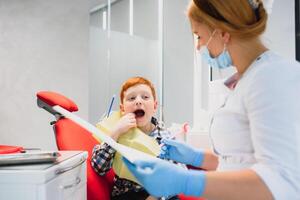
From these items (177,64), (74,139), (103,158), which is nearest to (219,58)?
(103,158)

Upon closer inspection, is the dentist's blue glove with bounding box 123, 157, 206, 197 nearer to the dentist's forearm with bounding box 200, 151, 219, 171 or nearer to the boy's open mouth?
the dentist's forearm with bounding box 200, 151, 219, 171

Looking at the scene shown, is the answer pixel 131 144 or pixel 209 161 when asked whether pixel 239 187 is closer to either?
pixel 209 161

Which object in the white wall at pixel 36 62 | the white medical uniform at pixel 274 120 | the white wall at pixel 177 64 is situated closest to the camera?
the white medical uniform at pixel 274 120

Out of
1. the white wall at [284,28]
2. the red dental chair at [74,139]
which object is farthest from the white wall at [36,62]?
the white wall at [284,28]

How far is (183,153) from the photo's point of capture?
47.9 inches

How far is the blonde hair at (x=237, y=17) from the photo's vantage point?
2.83 ft

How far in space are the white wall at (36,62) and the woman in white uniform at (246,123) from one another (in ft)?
7.96

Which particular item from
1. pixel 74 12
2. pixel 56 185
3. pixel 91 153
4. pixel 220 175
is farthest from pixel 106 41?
pixel 220 175

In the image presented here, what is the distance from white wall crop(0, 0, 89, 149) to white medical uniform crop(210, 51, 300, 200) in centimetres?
256

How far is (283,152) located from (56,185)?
2.11 feet

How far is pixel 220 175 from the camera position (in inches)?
30.8

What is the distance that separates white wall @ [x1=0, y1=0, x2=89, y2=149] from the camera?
316cm

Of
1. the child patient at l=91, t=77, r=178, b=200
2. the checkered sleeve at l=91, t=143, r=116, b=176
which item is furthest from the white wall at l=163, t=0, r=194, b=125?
the checkered sleeve at l=91, t=143, r=116, b=176

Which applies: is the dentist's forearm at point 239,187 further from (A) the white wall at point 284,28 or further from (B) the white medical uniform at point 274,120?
(A) the white wall at point 284,28
